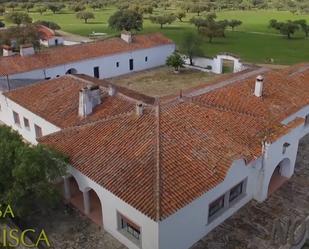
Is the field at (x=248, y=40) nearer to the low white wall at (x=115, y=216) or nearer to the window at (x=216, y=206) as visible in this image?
the window at (x=216, y=206)

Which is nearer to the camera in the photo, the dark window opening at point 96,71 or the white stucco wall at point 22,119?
the white stucco wall at point 22,119

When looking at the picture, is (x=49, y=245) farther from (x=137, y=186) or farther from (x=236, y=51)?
(x=236, y=51)

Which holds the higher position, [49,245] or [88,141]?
[88,141]

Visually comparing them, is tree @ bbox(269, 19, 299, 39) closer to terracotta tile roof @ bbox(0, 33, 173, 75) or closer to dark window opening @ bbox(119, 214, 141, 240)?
terracotta tile roof @ bbox(0, 33, 173, 75)

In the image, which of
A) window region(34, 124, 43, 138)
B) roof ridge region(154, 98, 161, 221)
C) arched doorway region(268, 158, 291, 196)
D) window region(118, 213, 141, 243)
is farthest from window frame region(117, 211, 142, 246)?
window region(34, 124, 43, 138)

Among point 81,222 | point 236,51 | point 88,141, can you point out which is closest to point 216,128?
point 88,141

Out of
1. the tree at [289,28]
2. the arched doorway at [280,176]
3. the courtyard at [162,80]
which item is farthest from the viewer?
the tree at [289,28]

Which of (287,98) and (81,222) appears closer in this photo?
(81,222)

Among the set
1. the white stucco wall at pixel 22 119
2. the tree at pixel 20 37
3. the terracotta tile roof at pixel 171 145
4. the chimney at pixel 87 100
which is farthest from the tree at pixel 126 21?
the terracotta tile roof at pixel 171 145
